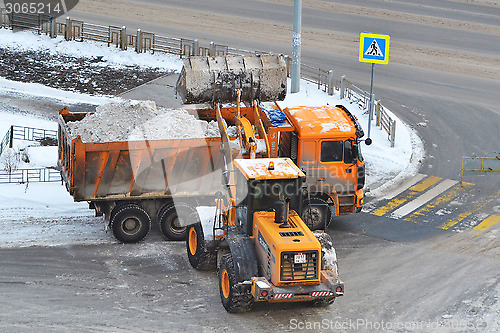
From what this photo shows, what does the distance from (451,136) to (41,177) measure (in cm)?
1518

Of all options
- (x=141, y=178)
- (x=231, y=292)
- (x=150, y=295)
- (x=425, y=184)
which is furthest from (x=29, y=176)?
(x=425, y=184)

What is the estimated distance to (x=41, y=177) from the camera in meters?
25.2

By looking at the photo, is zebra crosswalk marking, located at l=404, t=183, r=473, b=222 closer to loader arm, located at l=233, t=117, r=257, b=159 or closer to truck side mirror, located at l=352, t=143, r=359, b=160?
truck side mirror, located at l=352, t=143, r=359, b=160

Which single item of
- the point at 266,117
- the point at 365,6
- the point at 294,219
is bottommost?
the point at 294,219

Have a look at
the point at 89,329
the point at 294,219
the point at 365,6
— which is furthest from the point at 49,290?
the point at 365,6

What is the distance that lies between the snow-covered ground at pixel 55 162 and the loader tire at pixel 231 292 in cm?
495

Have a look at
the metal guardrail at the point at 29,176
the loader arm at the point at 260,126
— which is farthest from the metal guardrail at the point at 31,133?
the loader arm at the point at 260,126

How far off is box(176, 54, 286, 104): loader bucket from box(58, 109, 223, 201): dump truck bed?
2.82 meters

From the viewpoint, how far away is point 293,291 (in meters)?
16.7

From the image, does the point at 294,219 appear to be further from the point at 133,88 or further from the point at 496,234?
the point at 133,88

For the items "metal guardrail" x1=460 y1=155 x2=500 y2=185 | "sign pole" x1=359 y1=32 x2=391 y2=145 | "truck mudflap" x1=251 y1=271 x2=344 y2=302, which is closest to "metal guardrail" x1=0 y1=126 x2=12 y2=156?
"sign pole" x1=359 y1=32 x2=391 y2=145

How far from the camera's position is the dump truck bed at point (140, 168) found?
2036cm

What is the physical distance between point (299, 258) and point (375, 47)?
13021 mm

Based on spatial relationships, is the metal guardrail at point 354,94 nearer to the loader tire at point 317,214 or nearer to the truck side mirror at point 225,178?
the loader tire at point 317,214
